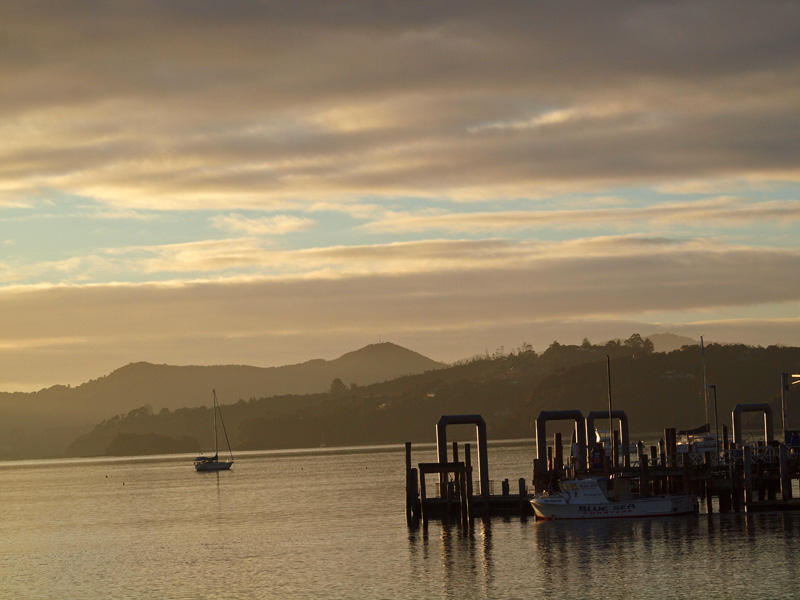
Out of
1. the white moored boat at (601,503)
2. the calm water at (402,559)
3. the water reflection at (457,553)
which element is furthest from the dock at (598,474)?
the calm water at (402,559)

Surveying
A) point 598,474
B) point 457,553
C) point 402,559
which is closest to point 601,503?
point 598,474

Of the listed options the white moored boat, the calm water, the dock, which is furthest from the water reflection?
the white moored boat

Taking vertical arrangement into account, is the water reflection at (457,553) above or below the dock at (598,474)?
below

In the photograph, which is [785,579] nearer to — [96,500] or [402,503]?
[402,503]

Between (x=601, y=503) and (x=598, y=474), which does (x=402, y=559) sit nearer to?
(x=601, y=503)

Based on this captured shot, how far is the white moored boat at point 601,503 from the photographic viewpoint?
3575 inches

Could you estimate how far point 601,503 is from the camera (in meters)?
91.5

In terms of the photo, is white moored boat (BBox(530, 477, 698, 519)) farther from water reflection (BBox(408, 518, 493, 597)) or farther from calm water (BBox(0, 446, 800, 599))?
water reflection (BBox(408, 518, 493, 597))

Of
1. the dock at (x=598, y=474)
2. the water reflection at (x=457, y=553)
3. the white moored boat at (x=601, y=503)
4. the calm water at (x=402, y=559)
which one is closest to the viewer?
the calm water at (x=402, y=559)

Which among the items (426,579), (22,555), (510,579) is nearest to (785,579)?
(510,579)

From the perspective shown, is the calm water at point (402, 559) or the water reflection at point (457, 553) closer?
the calm water at point (402, 559)

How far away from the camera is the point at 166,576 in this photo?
8212cm

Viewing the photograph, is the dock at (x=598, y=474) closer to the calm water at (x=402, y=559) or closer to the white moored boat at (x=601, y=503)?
the white moored boat at (x=601, y=503)

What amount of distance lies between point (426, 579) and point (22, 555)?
4623cm
